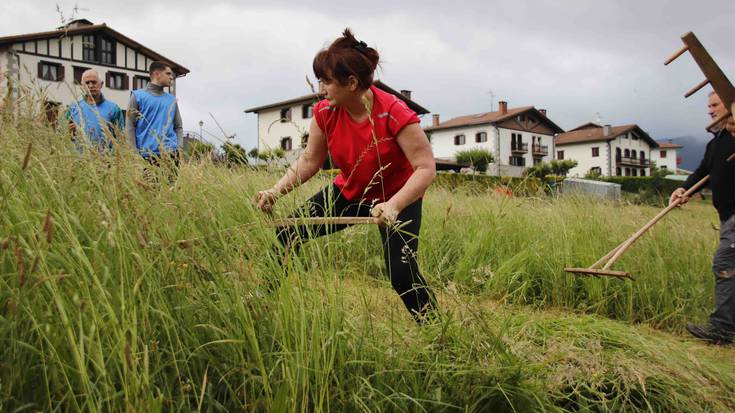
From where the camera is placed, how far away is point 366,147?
2.68 meters

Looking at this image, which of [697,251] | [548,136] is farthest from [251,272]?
[548,136]

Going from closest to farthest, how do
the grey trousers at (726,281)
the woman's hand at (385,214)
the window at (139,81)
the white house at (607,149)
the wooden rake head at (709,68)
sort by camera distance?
1. the woman's hand at (385,214)
2. the wooden rake head at (709,68)
3. the grey trousers at (726,281)
4. the window at (139,81)
5. the white house at (607,149)

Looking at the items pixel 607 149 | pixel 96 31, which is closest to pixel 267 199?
pixel 96 31

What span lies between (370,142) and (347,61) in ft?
1.29

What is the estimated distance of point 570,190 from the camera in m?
7.14

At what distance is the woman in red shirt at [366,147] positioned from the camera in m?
2.53

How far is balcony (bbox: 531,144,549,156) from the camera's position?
208 ft

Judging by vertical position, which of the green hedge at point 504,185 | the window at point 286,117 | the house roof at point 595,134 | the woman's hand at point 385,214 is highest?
the house roof at point 595,134

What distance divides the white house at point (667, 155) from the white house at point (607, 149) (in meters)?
11.3

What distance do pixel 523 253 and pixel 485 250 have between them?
36 centimetres

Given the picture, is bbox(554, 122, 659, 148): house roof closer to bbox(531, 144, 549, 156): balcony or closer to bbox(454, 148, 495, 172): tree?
bbox(531, 144, 549, 156): balcony

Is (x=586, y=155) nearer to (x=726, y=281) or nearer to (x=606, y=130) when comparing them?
(x=606, y=130)

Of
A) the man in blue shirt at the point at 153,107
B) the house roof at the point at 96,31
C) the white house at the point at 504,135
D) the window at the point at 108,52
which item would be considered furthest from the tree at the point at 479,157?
the man in blue shirt at the point at 153,107

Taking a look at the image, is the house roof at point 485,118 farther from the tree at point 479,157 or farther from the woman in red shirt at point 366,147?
the woman in red shirt at point 366,147
